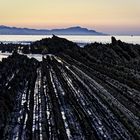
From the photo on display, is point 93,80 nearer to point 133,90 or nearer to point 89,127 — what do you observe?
point 133,90

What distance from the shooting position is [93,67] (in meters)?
34.7

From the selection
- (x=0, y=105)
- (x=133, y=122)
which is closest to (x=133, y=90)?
(x=133, y=122)

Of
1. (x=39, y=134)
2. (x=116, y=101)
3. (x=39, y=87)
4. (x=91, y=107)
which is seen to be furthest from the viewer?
(x=39, y=87)

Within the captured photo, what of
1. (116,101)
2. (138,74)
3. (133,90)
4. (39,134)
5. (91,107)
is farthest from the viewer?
(138,74)

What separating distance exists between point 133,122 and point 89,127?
85.3 inches

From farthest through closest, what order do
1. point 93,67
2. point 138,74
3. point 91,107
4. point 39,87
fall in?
point 93,67 < point 138,74 < point 39,87 < point 91,107

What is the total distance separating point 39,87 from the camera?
24656mm

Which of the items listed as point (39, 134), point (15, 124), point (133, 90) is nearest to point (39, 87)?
point (133, 90)

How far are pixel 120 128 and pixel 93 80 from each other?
12.1 m

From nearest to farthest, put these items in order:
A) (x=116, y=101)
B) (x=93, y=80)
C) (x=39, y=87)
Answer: (x=116, y=101)
(x=39, y=87)
(x=93, y=80)

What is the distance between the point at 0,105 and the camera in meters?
18.7

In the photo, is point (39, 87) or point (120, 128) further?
point (39, 87)

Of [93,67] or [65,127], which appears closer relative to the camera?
[65,127]

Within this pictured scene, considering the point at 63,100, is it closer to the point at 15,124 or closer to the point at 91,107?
the point at 91,107
